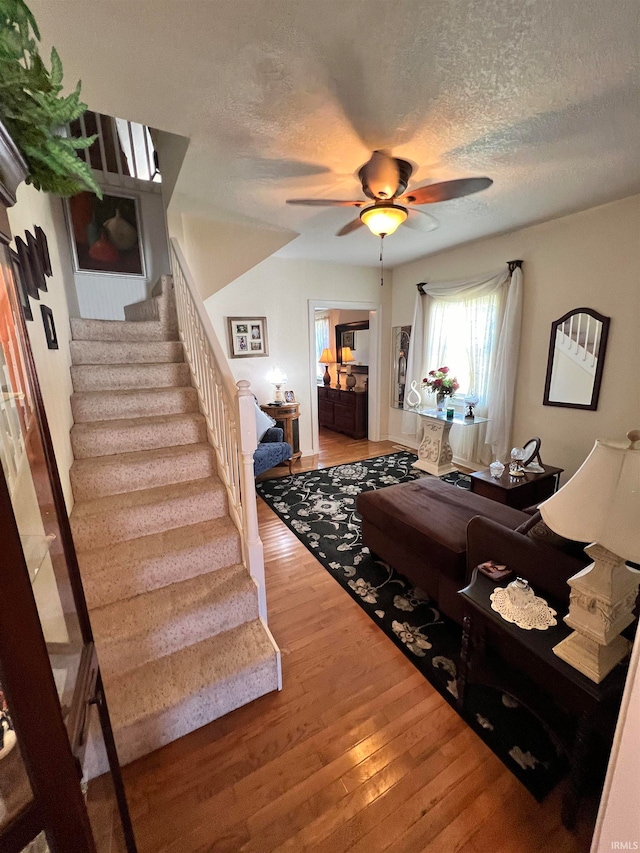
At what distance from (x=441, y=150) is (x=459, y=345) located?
103 inches

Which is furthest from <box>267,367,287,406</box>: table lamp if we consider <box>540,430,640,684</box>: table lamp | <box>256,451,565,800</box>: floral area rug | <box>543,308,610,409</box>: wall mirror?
<box>540,430,640,684</box>: table lamp

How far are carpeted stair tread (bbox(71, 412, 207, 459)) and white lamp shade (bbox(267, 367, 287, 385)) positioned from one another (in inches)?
83.8

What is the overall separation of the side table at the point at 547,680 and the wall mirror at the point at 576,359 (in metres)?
2.60

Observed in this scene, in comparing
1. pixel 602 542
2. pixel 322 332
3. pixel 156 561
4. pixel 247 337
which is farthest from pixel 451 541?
pixel 322 332

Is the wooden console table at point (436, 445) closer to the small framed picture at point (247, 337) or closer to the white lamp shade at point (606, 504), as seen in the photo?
the small framed picture at point (247, 337)

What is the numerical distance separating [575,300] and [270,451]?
3.30 metres

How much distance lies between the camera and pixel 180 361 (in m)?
2.82

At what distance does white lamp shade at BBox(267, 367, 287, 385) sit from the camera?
14.8 ft

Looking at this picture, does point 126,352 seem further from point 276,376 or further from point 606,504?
point 606,504

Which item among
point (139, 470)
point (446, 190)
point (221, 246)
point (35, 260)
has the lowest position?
point (139, 470)

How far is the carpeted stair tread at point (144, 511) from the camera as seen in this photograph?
1766mm

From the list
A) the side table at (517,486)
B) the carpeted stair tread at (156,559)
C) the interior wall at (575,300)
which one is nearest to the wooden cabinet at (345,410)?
the interior wall at (575,300)

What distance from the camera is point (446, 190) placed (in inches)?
75.4

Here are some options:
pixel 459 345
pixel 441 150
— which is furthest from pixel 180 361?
pixel 459 345
